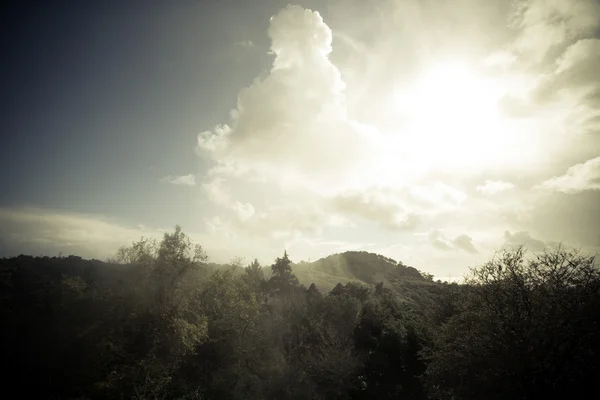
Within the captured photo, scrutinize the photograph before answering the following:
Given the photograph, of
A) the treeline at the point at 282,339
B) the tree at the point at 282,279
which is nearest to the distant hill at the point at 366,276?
the tree at the point at 282,279

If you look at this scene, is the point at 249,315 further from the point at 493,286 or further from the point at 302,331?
the point at 493,286

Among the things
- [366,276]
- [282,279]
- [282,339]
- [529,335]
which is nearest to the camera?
[529,335]

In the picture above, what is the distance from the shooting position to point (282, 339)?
137ft

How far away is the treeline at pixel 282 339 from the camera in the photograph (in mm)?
16266

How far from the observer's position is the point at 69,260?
77.5 meters

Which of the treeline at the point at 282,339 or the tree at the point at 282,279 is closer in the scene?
the treeline at the point at 282,339

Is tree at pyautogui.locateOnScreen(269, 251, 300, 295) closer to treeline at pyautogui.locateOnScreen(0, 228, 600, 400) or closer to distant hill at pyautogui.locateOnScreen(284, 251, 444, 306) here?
treeline at pyautogui.locateOnScreen(0, 228, 600, 400)

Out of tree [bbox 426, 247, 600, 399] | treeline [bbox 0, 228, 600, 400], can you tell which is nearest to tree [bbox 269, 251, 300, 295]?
treeline [bbox 0, 228, 600, 400]

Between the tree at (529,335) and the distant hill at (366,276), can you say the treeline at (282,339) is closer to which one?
the tree at (529,335)

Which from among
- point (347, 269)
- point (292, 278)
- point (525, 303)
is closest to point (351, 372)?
point (525, 303)

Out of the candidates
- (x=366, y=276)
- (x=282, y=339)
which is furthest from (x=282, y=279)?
(x=366, y=276)

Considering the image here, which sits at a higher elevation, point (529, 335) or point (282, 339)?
point (529, 335)

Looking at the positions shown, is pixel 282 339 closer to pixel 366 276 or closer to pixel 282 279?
pixel 282 279

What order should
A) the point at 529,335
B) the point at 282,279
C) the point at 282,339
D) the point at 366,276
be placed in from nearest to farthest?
the point at 529,335 < the point at 282,339 < the point at 282,279 < the point at 366,276
